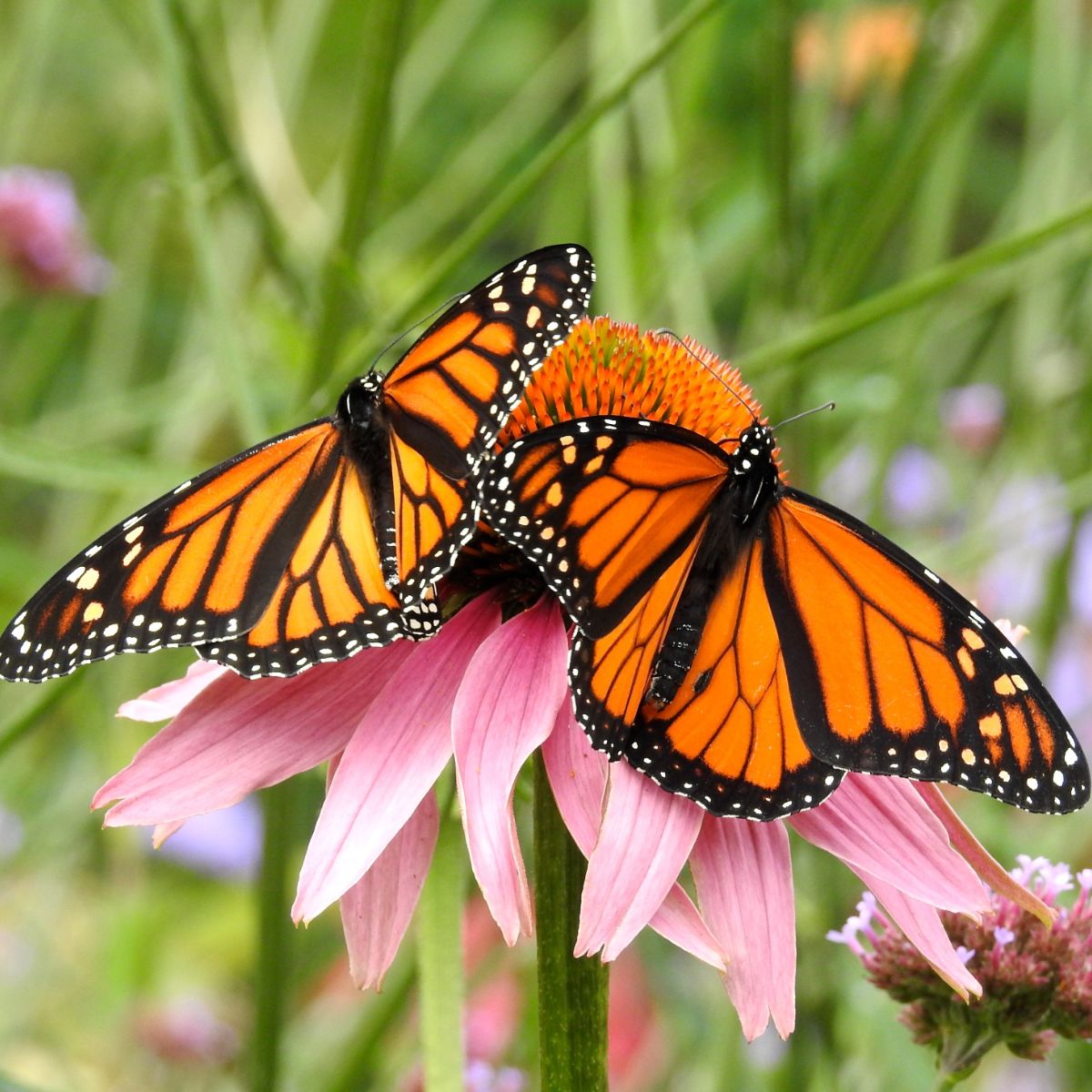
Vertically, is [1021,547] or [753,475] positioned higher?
[1021,547]

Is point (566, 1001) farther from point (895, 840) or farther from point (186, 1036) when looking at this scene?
point (186, 1036)

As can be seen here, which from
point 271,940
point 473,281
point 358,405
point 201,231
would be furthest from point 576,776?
point 473,281

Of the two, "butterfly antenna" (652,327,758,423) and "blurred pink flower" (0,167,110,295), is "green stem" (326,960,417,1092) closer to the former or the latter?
"butterfly antenna" (652,327,758,423)

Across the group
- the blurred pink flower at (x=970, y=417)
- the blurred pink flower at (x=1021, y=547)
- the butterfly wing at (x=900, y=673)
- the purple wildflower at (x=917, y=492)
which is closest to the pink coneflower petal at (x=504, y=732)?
the butterfly wing at (x=900, y=673)

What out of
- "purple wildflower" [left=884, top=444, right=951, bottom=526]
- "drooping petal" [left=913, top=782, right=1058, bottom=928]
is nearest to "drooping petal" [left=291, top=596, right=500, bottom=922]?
"drooping petal" [left=913, top=782, right=1058, bottom=928]

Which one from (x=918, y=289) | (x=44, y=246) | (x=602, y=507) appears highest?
(x=44, y=246)

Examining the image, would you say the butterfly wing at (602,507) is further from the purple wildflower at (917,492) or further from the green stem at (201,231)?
the purple wildflower at (917,492)
